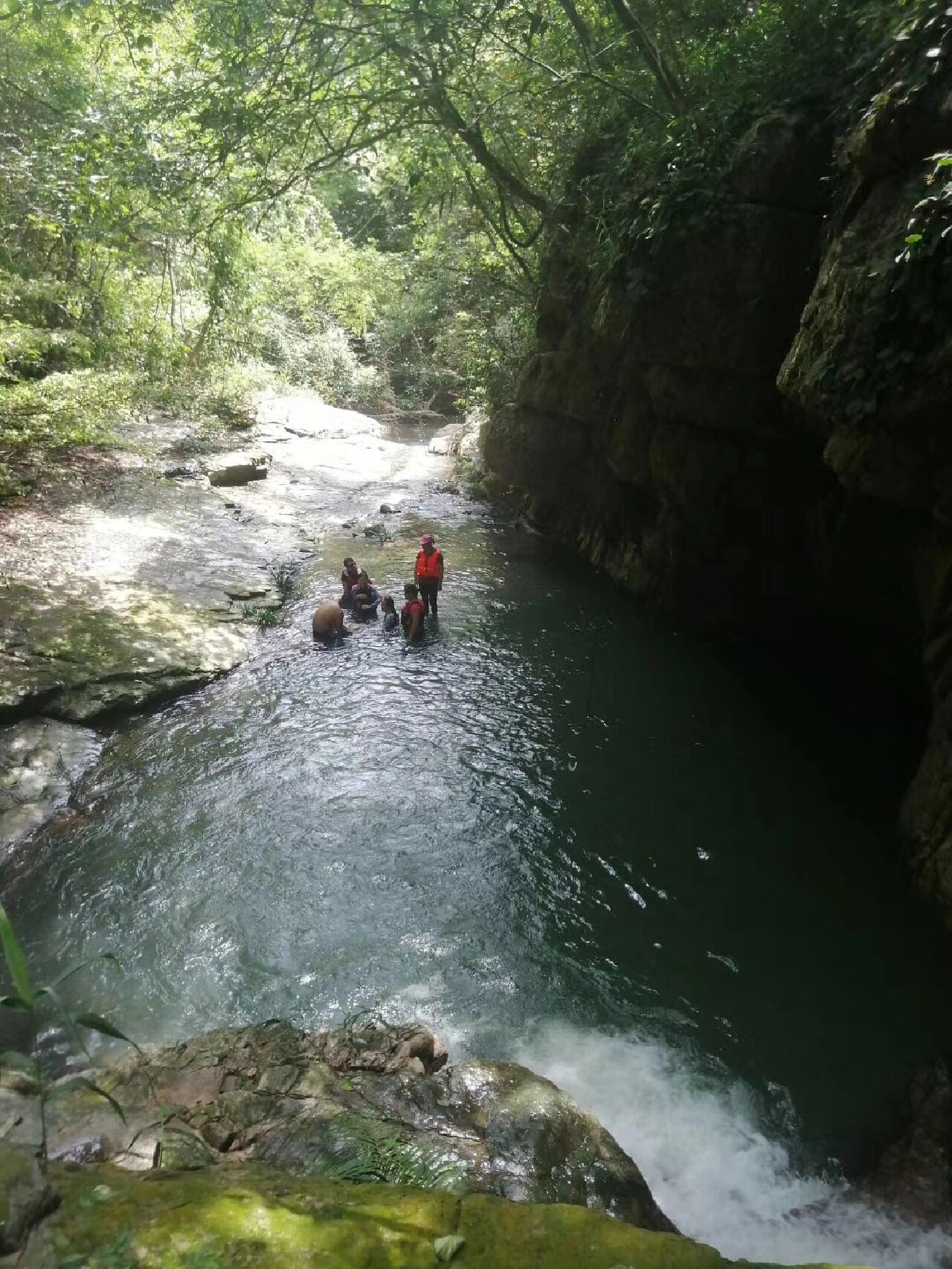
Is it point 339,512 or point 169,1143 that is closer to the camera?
point 169,1143

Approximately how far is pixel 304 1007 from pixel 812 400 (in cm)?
654

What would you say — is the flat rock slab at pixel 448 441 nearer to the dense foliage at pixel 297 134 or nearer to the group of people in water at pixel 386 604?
the dense foliage at pixel 297 134

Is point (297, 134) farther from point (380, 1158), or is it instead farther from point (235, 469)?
point (380, 1158)

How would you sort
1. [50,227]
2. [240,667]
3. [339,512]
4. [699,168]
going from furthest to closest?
[339,512]
[50,227]
[240,667]
[699,168]

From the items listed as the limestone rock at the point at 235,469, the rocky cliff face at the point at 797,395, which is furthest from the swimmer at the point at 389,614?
the limestone rock at the point at 235,469

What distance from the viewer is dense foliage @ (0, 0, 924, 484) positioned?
9.45 metres

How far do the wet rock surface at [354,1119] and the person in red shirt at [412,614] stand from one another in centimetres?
734

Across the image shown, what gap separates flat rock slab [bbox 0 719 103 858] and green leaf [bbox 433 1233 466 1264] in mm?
6290

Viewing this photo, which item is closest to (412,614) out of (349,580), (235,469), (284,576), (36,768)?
(349,580)

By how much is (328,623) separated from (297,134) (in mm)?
7364

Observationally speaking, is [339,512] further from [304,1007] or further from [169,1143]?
[169,1143]

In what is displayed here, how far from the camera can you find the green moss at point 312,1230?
1925mm

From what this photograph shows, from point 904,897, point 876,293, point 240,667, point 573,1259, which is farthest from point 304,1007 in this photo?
point 876,293

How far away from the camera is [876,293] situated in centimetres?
589
